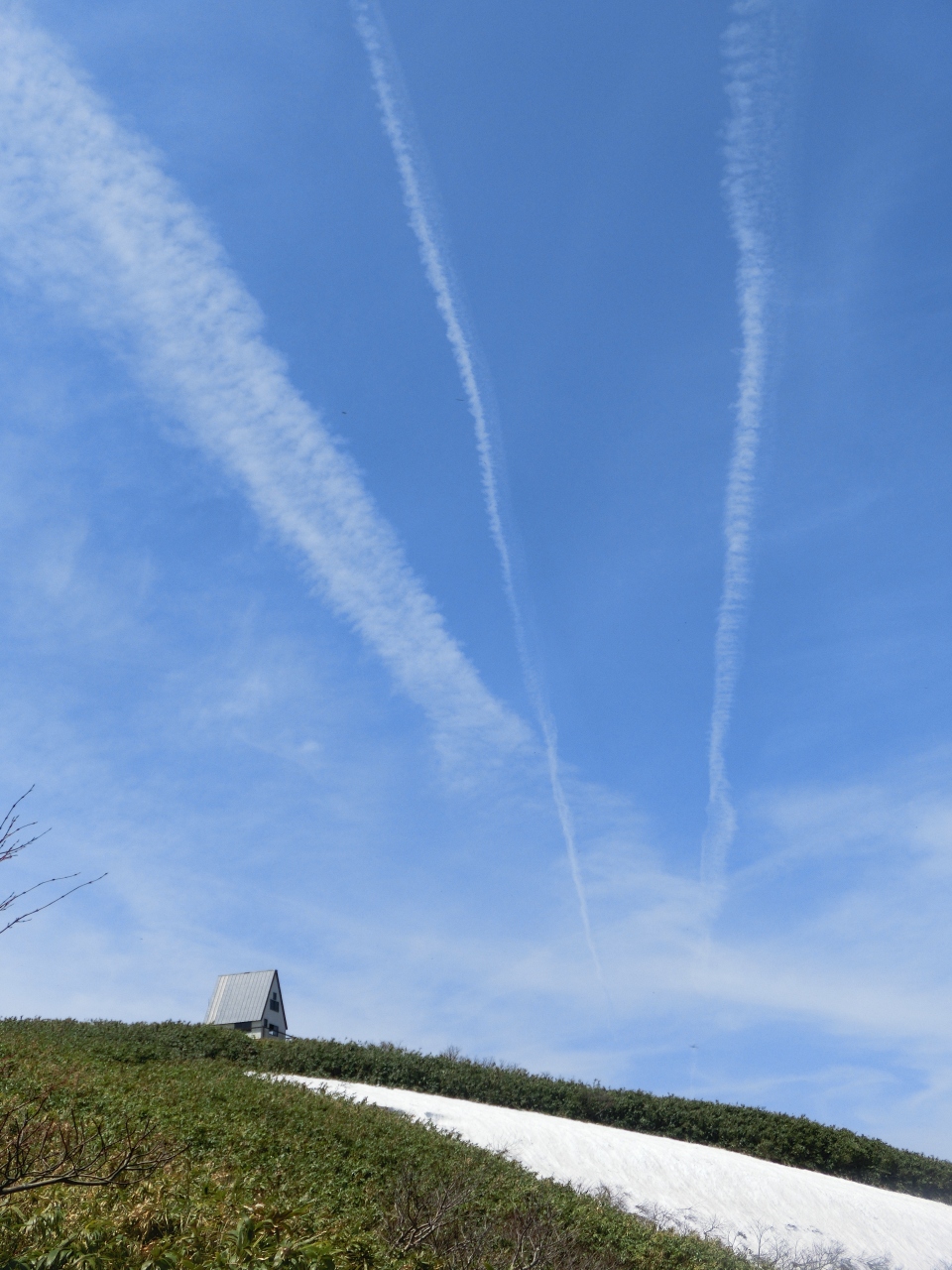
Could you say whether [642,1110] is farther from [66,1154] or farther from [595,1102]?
[66,1154]

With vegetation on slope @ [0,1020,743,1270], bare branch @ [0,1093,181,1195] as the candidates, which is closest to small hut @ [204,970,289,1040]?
vegetation on slope @ [0,1020,743,1270]

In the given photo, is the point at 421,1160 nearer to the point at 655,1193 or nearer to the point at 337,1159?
the point at 337,1159

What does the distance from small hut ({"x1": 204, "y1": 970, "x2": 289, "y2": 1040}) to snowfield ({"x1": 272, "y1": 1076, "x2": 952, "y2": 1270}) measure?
75.7 ft

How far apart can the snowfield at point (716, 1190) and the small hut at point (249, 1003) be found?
23068 mm

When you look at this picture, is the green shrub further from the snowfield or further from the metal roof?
the metal roof

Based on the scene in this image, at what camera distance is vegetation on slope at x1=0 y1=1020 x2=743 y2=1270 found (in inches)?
242

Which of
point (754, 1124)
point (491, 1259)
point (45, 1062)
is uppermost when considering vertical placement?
point (754, 1124)

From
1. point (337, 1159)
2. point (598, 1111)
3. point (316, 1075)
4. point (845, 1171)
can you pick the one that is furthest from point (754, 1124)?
point (337, 1159)

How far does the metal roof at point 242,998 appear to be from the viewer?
127 feet

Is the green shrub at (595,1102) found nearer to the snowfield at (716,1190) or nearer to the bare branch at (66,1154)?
the snowfield at (716,1190)

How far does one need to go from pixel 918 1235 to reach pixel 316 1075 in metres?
13.5

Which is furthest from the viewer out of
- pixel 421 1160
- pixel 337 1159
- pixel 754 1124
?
pixel 754 1124

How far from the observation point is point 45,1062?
12.8 metres

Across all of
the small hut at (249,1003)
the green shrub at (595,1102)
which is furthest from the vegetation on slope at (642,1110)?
the small hut at (249,1003)
